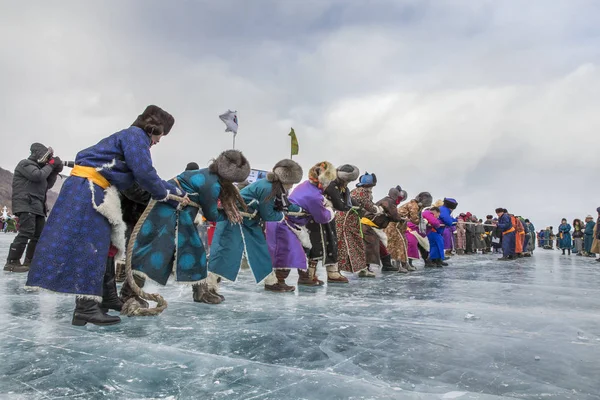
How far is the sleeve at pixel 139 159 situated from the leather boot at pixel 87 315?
816mm

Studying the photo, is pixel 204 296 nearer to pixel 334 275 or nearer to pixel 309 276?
pixel 309 276

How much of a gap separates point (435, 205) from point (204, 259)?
22.4ft

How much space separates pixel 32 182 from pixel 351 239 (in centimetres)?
439

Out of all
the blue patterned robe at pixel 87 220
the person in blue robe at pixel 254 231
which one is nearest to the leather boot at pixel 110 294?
the blue patterned robe at pixel 87 220

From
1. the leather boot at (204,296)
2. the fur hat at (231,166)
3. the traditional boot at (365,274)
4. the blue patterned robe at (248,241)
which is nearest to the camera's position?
the fur hat at (231,166)

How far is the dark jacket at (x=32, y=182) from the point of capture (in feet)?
18.4

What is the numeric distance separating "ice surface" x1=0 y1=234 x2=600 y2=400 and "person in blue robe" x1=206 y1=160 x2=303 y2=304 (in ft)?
1.34

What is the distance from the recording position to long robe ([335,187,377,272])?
21.0 ft

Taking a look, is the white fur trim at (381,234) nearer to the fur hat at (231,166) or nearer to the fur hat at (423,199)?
the fur hat at (423,199)

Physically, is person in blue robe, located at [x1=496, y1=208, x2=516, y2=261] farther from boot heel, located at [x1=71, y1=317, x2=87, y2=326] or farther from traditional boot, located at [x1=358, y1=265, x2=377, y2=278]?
boot heel, located at [x1=71, y1=317, x2=87, y2=326]

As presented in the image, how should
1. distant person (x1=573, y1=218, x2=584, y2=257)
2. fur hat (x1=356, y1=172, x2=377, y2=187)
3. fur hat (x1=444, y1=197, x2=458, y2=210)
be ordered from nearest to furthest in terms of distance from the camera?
fur hat (x1=356, y1=172, x2=377, y2=187) → fur hat (x1=444, y1=197, x2=458, y2=210) → distant person (x1=573, y1=218, x2=584, y2=257)

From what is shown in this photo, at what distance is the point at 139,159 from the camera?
2.82m

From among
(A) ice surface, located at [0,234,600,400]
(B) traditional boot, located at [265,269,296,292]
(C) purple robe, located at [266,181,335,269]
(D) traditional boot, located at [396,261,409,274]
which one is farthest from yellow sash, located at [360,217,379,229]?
(A) ice surface, located at [0,234,600,400]

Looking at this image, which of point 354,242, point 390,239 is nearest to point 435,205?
point 390,239
